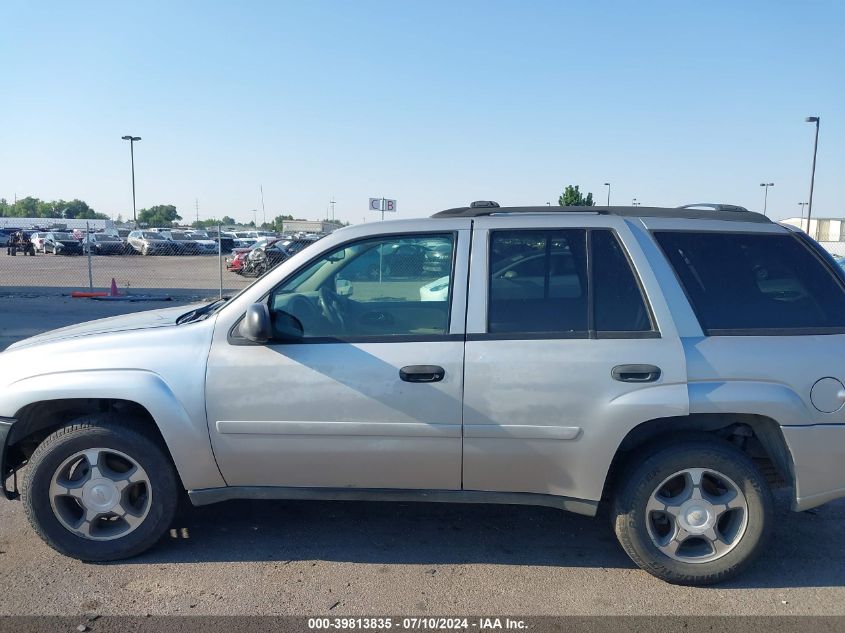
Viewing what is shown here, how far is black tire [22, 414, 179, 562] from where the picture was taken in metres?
3.63

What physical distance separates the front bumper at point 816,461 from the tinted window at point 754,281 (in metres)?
0.51

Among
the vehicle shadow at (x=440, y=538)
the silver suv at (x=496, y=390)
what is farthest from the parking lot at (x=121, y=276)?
the silver suv at (x=496, y=390)

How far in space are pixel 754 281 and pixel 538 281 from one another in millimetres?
1089

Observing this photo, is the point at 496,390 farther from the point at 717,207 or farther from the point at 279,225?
the point at 279,225

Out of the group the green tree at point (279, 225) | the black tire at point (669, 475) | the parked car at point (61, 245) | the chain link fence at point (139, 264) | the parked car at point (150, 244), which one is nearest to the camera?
the black tire at point (669, 475)

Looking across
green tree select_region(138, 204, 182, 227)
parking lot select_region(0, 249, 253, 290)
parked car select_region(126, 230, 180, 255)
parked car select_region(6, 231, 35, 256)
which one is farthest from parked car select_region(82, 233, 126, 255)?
green tree select_region(138, 204, 182, 227)

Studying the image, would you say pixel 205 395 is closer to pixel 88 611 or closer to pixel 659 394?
pixel 88 611

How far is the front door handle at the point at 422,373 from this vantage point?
344cm

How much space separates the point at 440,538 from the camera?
4.07 metres

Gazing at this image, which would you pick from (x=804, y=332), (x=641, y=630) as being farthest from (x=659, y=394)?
(x=641, y=630)

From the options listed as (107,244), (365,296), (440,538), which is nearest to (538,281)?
(365,296)

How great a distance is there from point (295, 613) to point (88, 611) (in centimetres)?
96

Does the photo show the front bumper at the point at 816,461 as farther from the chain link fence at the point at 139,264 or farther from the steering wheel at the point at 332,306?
the chain link fence at the point at 139,264

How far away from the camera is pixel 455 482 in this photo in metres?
3.60
